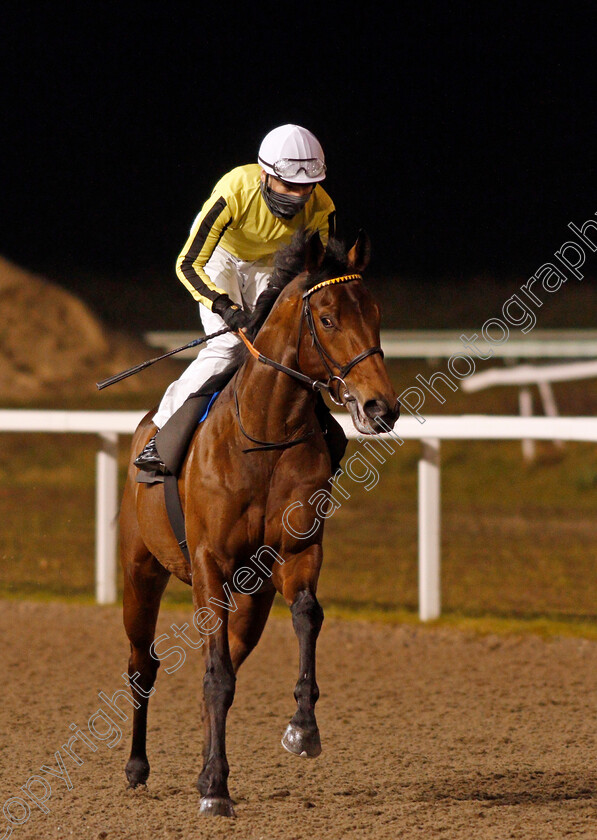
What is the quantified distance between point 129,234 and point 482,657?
35.5 ft

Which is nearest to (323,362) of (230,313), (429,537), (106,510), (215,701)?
(230,313)

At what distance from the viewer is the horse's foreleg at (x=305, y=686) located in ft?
9.71

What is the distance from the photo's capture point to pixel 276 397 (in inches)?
125

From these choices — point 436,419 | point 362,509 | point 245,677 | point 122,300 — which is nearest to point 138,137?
point 122,300

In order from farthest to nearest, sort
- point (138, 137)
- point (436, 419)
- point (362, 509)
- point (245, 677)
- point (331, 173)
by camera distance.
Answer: point (138, 137) < point (331, 173) < point (362, 509) < point (436, 419) < point (245, 677)

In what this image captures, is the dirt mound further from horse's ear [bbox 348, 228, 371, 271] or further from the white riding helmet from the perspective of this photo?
horse's ear [bbox 348, 228, 371, 271]

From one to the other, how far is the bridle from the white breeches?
453 mm

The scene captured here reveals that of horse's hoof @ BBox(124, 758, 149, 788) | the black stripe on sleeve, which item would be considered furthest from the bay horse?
horse's hoof @ BBox(124, 758, 149, 788)

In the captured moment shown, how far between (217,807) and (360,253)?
1.64 metres

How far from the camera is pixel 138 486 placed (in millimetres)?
3775

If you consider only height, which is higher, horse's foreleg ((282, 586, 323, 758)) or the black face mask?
the black face mask

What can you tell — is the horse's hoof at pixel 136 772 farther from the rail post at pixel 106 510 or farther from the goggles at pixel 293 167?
the rail post at pixel 106 510

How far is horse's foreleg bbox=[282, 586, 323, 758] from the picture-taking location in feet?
9.71

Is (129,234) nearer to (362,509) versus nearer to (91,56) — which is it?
(91,56)
